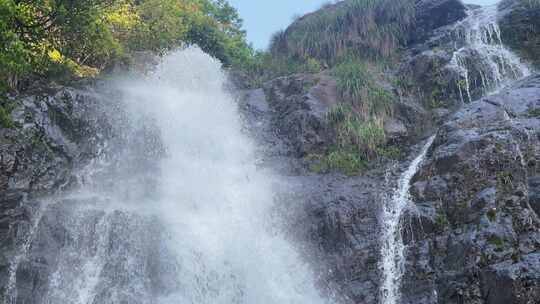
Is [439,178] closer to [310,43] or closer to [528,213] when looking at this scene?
[528,213]

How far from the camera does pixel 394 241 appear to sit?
12.8 metres

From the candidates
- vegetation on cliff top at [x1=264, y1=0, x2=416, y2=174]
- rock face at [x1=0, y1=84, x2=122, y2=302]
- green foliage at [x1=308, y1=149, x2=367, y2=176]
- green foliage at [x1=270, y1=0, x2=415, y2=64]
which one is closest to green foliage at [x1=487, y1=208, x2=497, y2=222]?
green foliage at [x1=308, y1=149, x2=367, y2=176]

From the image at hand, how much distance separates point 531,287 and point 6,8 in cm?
1399

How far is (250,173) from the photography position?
16766mm

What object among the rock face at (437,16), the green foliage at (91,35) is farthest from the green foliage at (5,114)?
the rock face at (437,16)

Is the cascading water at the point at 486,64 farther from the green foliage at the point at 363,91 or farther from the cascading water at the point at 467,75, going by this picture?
the green foliage at the point at 363,91

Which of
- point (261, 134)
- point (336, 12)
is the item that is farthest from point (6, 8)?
point (336, 12)

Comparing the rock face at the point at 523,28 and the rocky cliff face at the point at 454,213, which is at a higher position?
the rock face at the point at 523,28

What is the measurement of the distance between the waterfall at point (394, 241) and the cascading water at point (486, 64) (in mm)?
5837

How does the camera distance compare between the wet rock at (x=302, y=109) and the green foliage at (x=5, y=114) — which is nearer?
the green foliage at (x=5, y=114)

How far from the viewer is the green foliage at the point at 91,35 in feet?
48.2

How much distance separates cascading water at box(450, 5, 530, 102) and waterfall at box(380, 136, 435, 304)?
5837 mm

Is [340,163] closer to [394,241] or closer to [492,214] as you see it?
[394,241]

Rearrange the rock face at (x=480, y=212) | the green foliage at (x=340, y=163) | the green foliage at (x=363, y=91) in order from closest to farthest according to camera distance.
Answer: the rock face at (x=480, y=212)
the green foliage at (x=340, y=163)
the green foliage at (x=363, y=91)
